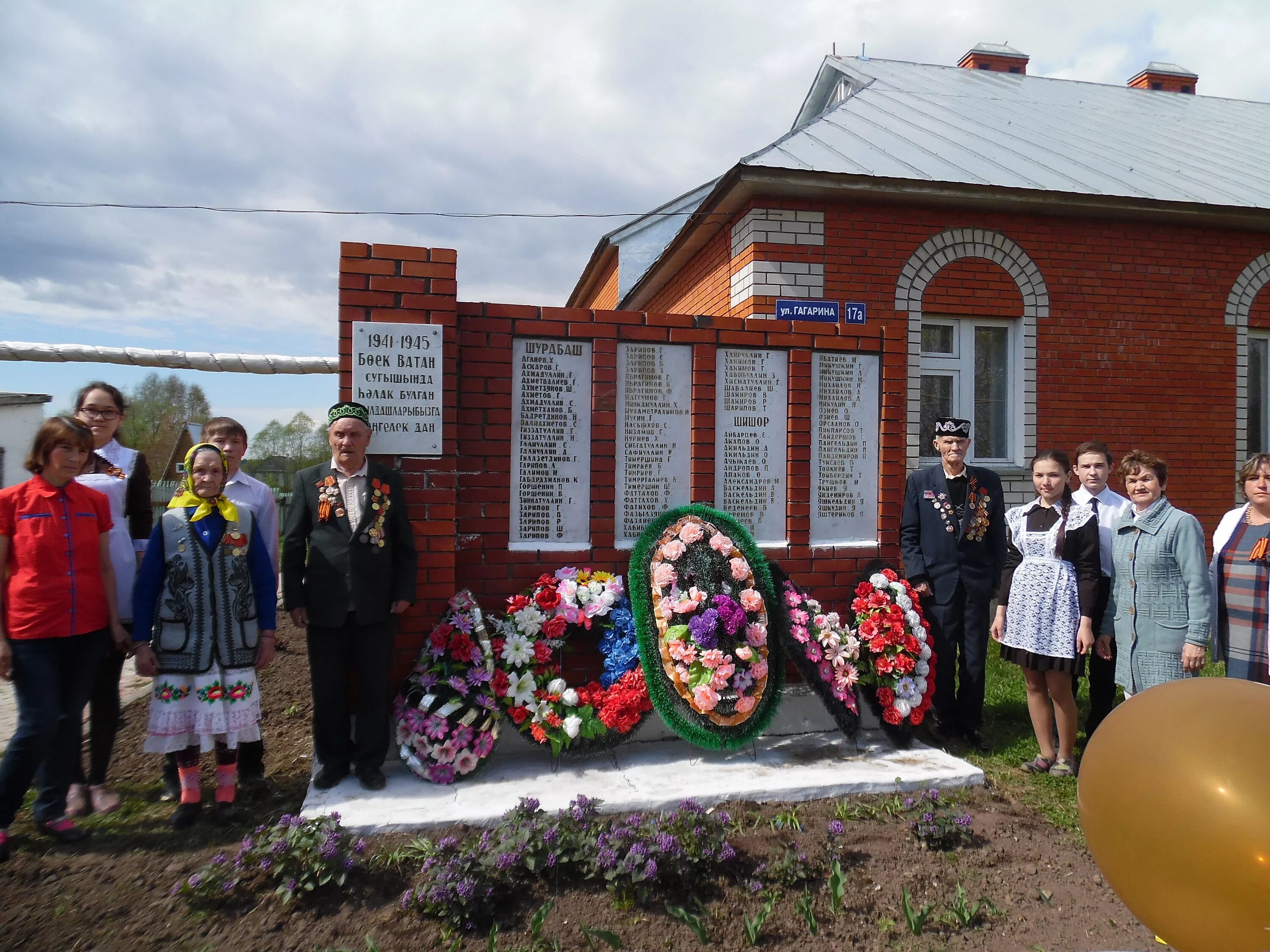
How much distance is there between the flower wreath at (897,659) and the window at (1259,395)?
573cm

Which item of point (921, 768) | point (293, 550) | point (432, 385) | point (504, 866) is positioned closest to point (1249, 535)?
point (921, 768)

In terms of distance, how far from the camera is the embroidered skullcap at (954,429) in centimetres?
420

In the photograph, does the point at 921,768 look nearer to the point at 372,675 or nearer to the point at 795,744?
the point at 795,744

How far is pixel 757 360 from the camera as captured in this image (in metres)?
4.37

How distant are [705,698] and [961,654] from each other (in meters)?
1.61

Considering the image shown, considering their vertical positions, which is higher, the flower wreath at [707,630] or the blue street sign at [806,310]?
the blue street sign at [806,310]

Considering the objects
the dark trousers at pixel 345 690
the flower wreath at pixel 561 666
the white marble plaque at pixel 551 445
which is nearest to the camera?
the dark trousers at pixel 345 690

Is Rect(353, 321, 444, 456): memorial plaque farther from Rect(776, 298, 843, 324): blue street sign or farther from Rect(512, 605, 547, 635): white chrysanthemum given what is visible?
Rect(776, 298, 843, 324): blue street sign

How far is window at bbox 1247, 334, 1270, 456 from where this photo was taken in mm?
7484

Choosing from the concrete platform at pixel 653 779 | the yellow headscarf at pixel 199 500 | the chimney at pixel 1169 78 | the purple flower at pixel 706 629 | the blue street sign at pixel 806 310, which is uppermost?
the chimney at pixel 1169 78

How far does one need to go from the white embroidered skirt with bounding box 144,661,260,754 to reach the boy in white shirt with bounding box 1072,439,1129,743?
3757 mm

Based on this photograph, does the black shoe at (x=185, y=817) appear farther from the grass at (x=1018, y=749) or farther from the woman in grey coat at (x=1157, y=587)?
the woman in grey coat at (x=1157, y=587)

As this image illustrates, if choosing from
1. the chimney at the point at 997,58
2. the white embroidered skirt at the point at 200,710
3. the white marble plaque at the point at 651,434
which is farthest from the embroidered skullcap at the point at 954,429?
the chimney at the point at 997,58

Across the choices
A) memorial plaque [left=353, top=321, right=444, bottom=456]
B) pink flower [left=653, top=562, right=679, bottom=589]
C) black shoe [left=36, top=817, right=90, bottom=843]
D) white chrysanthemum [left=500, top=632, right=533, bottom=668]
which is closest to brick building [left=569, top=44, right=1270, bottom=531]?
pink flower [left=653, top=562, right=679, bottom=589]
